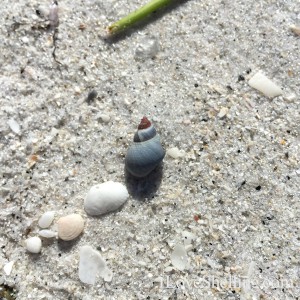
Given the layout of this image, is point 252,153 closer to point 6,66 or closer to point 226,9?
point 226,9

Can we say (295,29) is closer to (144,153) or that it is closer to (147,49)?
(147,49)

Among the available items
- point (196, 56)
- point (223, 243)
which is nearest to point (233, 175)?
point (223, 243)

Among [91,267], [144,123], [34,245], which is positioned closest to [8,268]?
[34,245]

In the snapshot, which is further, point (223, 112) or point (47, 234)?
point (223, 112)

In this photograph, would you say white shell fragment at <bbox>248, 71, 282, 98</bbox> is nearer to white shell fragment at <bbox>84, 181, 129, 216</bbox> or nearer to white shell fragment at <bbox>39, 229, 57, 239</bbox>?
white shell fragment at <bbox>84, 181, 129, 216</bbox>

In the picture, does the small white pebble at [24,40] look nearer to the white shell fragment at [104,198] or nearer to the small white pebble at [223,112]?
the white shell fragment at [104,198]
